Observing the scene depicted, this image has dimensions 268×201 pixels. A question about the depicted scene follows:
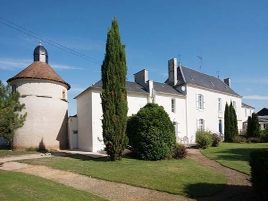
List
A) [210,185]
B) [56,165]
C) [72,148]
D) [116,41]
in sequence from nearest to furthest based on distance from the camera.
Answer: [210,185] < [56,165] < [116,41] < [72,148]

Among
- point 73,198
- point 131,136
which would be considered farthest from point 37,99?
point 73,198

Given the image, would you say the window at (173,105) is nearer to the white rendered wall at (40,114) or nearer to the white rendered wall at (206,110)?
the white rendered wall at (206,110)

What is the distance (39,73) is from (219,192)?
20078mm

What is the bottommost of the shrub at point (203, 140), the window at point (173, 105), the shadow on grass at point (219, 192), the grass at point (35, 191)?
the shadow on grass at point (219, 192)

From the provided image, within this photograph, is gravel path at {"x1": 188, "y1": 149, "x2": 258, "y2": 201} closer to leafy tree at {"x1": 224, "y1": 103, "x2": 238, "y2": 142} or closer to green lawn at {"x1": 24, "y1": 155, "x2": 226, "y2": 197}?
green lawn at {"x1": 24, "y1": 155, "x2": 226, "y2": 197}

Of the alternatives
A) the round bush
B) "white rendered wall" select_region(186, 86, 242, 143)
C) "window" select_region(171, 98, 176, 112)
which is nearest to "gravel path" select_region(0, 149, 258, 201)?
the round bush

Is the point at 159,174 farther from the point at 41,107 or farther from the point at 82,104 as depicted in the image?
the point at 82,104

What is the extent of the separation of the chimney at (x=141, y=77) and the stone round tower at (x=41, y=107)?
8.62 meters

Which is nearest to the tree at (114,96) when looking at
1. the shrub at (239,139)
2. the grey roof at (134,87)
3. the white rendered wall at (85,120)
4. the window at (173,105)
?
the white rendered wall at (85,120)

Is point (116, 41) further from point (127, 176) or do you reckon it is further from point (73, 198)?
point (73, 198)

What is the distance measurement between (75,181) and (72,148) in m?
16.2

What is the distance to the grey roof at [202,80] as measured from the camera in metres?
36.4

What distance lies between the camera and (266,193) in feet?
30.6

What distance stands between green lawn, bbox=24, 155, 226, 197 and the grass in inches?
104
